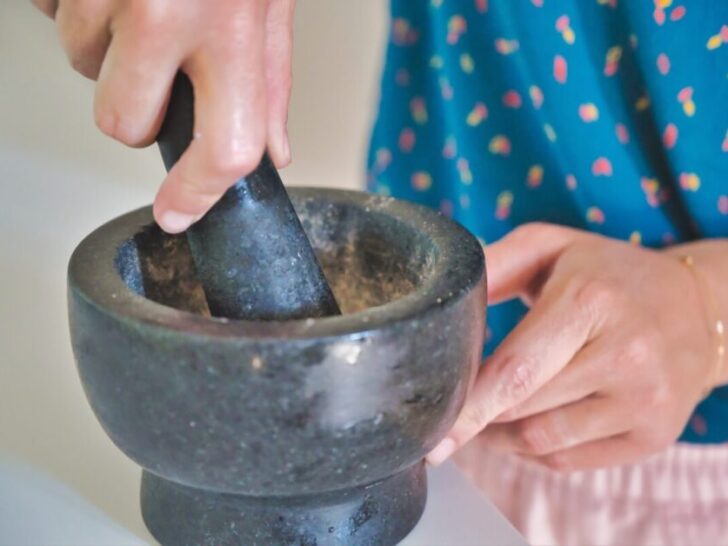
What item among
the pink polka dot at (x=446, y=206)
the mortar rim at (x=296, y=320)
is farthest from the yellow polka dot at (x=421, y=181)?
the mortar rim at (x=296, y=320)

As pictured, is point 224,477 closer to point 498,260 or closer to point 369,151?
point 498,260

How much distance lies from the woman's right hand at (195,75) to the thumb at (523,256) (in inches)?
14.5

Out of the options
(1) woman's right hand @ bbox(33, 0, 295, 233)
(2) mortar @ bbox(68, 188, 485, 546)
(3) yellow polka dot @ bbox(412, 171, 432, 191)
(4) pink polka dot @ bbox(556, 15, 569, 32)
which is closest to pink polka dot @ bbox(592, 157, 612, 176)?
(4) pink polka dot @ bbox(556, 15, 569, 32)

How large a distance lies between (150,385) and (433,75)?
673mm

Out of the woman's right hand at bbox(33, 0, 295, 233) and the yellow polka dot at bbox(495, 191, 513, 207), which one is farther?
the yellow polka dot at bbox(495, 191, 513, 207)

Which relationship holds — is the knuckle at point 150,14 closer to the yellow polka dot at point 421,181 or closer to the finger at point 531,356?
the finger at point 531,356

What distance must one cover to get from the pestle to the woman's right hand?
6 cm

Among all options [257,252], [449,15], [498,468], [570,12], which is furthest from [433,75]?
[257,252]

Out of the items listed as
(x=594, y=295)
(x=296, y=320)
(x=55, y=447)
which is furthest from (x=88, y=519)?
(x=594, y=295)

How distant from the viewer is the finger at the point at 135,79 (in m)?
0.51

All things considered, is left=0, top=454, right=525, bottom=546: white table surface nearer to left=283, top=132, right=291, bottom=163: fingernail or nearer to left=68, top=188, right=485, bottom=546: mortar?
left=68, top=188, right=485, bottom=546: mortar

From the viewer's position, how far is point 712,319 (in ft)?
2.86

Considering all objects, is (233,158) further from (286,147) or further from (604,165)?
(604,165)

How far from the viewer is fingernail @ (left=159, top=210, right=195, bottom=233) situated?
0.56 meters
